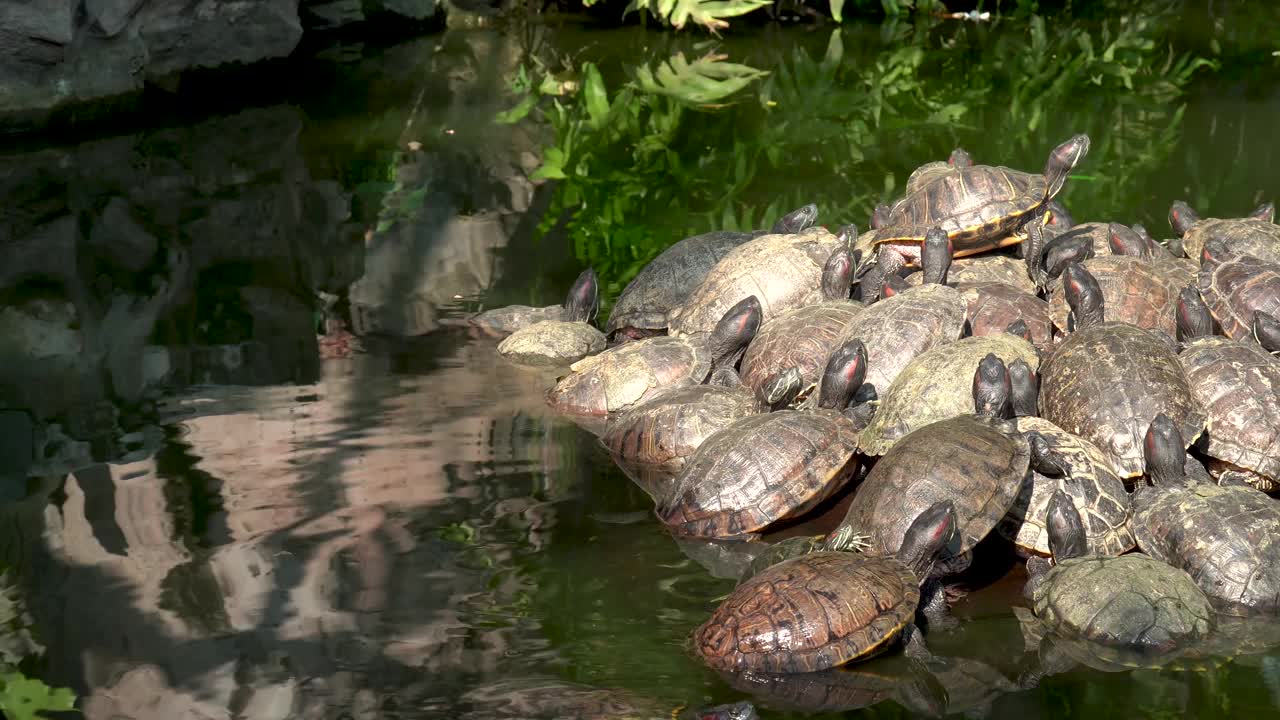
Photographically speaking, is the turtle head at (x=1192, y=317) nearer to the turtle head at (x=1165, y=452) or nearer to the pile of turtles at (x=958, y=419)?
the pile of turtles at (x=958, y=419)

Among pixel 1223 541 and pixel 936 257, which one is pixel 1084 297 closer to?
pixel 936 257

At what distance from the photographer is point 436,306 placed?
23.1 ft

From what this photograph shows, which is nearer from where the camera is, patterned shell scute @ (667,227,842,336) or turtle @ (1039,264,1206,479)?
turtle @ (1039,264,1206,479)

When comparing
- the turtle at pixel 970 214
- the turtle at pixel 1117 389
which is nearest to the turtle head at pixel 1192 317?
the turtle at pixel 1117 389

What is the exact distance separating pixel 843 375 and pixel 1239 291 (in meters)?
1.70

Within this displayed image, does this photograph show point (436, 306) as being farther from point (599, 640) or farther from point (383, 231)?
point (599, 640)

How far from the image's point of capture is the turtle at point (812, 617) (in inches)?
138

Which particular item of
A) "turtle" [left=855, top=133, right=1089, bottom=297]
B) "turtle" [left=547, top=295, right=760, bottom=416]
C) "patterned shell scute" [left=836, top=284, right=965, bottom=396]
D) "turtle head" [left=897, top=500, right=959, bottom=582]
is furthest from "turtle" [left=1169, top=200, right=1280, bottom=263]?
"turtle head" [left=897, top=500, right=959, bottom=582]

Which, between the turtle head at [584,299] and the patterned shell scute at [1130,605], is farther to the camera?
the turtle head at [584,299]

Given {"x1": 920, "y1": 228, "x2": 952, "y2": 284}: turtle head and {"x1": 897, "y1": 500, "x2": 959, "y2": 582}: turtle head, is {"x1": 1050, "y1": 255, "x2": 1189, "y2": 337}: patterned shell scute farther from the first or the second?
{"x1": 897, "y1": 500, "x2": 959, "y2": 582}: turtle head

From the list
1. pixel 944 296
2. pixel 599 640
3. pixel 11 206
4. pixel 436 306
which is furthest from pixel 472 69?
pixel 599 640

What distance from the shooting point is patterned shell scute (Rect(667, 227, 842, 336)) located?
5.79 m

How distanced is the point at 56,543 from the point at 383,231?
14.1 feet

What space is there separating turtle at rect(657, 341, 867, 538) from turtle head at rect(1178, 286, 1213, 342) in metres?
1.42
